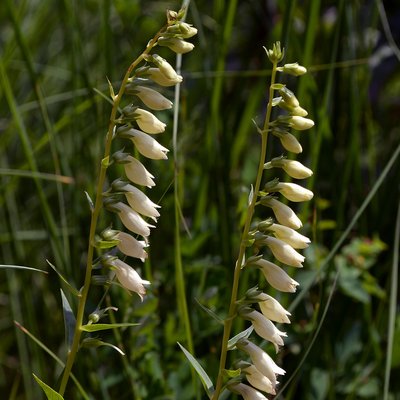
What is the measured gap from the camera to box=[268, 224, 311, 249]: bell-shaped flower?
1.16 metres

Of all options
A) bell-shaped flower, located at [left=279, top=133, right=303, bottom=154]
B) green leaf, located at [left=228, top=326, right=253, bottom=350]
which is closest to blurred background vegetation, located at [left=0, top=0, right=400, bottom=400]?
green leaf, located at [left=228, top=326, right=253, bottom=350]

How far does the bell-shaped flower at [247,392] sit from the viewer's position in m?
1.17

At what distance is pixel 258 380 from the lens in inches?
45.9

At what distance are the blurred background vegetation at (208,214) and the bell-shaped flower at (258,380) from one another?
342 millimetres

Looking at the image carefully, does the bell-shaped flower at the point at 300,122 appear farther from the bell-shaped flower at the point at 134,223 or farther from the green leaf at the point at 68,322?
the green leaf at the point at 68,322

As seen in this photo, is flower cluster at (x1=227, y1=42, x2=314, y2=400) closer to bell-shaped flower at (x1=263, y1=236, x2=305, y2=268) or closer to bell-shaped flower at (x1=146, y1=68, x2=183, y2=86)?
bell-shaped flower at (x1=263, y1=236, x2=305, y2=268)

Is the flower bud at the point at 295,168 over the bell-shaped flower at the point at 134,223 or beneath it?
over

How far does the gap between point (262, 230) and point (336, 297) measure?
1.31m

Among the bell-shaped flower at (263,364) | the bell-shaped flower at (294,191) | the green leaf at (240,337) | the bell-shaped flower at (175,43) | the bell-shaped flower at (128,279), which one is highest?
the bell-shaped flower at (175,43)

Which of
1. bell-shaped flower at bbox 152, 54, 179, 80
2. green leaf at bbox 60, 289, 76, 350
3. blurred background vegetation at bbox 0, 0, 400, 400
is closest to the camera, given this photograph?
bell-shaped flower at bbox 152, 54, 179, 80

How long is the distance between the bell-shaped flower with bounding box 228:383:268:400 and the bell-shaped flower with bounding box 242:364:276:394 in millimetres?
14

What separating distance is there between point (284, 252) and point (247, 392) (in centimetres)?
21

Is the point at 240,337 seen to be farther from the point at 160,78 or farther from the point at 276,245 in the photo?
the point at 160,78

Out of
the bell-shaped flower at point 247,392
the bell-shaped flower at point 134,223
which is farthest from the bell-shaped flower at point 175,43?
the bell-shaped flower at point 247,392
